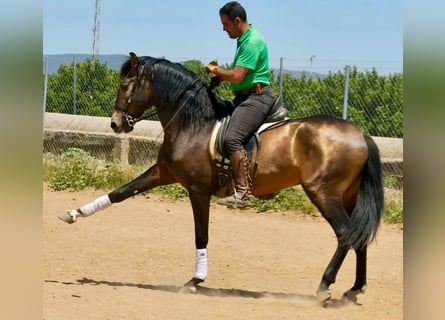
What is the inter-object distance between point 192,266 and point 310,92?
813 centimetres

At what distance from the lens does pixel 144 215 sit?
10.9 m

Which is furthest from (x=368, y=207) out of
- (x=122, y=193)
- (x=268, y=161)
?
(x=122, y=193)

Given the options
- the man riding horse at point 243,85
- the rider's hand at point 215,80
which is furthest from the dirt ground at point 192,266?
the rider's hand at point 215,80

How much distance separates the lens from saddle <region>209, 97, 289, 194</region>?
6691 millimetres

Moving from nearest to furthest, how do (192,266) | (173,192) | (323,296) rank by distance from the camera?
(323,296) < (192,266) < (173,192)

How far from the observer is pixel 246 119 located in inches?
259

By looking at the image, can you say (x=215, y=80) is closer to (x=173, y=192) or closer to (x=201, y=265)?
(x=201, y=265)

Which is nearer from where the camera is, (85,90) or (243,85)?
(243,85)

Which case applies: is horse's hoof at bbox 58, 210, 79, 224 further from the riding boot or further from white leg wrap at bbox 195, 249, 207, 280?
the riding boot

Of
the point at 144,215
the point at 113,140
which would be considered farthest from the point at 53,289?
the point at 113,140

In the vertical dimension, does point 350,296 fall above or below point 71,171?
below

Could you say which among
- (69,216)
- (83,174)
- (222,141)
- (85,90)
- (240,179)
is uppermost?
(85,90)

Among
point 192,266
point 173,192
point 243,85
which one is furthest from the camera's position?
point 173,192
